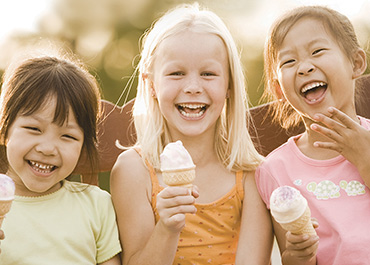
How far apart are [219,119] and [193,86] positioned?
1.45ft

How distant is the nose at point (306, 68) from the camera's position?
8.60 ft

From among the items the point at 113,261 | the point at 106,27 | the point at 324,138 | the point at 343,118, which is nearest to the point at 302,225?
the point at 343,118

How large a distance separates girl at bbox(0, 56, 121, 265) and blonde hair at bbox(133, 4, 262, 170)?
1.21 ft

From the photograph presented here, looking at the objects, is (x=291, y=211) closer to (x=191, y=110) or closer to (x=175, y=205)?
(x=175, y=205)

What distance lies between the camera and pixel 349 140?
2486 mm

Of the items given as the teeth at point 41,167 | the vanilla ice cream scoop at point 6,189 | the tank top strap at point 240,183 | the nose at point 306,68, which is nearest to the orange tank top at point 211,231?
the tank top strap at point 240,183

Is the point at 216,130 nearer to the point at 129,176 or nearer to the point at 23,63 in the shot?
the point at 129,176

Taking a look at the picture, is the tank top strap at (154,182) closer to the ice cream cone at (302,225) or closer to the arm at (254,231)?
the arm at (254,231)


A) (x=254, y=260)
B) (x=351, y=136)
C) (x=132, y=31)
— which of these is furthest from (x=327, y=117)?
(x=132, y=31)

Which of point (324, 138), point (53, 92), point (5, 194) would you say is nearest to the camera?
point (5, 194)

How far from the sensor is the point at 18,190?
2486 mm

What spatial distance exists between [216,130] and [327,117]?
704 mm

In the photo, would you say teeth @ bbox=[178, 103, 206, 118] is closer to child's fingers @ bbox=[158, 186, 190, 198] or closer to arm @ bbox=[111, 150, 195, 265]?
arm @ bbox=[111, 150, 195, 265]

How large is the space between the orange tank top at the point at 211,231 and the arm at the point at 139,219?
0.22 feet
